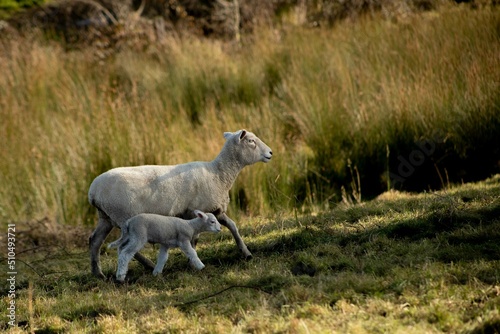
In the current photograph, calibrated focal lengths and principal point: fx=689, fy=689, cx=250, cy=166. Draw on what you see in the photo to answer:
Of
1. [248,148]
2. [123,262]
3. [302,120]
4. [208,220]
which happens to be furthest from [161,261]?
[302,120]

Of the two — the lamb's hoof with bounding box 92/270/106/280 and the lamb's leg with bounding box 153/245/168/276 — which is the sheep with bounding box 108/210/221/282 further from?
the lamb's hoof with bounding box 92/270/106/280

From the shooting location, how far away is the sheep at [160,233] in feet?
16.1

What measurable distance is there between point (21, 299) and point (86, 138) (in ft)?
12.7

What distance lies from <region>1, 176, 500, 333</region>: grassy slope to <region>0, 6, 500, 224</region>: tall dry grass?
1577mm

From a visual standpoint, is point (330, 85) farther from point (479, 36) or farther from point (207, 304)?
point (207, 304)

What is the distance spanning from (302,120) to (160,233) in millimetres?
4732

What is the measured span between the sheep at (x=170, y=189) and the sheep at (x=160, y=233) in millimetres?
150

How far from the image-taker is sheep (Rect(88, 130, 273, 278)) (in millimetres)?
5020

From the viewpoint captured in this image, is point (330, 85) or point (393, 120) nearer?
Result: point (393, 120)

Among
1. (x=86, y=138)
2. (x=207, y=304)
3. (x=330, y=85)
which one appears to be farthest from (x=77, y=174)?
(x=207, y=304)

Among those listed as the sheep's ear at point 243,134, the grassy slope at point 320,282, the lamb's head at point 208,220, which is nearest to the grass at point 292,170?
the grassy slope at point 320,282

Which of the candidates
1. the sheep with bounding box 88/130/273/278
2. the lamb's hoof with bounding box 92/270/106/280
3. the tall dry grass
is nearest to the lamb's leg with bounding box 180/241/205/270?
the sheep with bounding box 88/130/273/278

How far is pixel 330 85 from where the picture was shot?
31.8ft

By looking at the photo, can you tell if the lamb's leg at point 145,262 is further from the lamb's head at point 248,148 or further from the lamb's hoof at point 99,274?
the lamb's head at point 248,148
